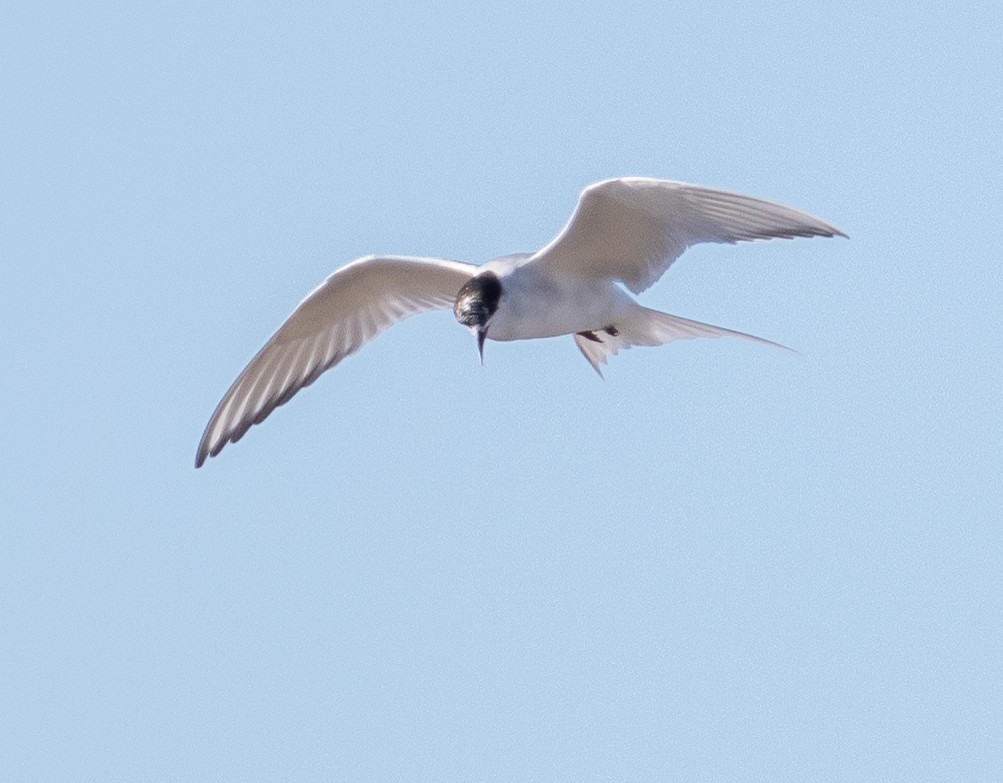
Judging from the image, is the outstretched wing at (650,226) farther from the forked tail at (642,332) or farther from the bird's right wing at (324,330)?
the bird's right wing at (324,330)

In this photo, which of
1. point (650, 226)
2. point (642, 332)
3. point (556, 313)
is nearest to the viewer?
point (650, 226)

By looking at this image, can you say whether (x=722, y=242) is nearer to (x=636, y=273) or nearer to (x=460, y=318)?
(x=636, y=273)

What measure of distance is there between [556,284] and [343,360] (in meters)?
2.11

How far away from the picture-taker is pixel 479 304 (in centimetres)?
1128

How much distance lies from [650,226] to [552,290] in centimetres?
67

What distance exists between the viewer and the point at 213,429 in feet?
43.0

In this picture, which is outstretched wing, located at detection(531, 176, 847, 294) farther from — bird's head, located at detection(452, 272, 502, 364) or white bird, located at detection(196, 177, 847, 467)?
bird's head, located at detection(452, 272, 502, 364)

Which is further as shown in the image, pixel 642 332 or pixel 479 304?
pixel 642 332

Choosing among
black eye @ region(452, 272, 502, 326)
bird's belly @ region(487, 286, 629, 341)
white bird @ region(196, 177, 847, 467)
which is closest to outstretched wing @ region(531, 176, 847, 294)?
white bird @ region(196, 177, 847, 467)

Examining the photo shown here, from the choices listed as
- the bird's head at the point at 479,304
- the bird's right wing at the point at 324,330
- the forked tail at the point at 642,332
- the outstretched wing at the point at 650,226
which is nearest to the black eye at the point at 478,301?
the bird's head at the point at 479,304

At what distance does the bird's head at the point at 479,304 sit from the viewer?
1127 centimetres

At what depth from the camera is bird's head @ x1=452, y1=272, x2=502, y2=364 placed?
1127 cm

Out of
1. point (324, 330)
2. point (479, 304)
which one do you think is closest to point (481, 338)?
point (479, 304)

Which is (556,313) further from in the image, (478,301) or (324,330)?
(324,330)
